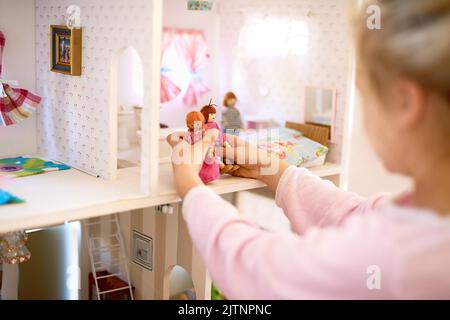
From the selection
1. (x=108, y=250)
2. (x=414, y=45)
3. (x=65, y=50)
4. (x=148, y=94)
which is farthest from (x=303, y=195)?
(x=108, y=250)

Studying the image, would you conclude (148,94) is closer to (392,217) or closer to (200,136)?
(200,136)

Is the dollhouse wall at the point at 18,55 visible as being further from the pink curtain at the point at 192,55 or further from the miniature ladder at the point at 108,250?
the pink curtain at the point at 192,55

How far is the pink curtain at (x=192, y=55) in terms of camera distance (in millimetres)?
1780

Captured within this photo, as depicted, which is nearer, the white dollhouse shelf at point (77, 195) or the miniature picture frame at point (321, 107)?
the white dollhouse shelf at point (77, 195)

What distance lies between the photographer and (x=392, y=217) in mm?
709

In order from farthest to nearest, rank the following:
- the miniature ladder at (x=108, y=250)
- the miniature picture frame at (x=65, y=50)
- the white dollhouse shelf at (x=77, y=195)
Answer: the miniature ladder at (x=108, y=250), the miniature picture frame at (x=65, y=50), the white dollhouse shelf at (x=77, y=195)

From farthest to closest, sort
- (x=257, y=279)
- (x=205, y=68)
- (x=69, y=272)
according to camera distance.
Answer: (x=205, y=68) < (x=69, y=272) < (x=257, y=279)

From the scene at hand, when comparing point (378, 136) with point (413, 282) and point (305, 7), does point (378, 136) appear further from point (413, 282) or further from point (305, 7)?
point (305, 7)

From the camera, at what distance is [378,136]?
2.39ft

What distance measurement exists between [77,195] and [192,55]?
0.82 meters

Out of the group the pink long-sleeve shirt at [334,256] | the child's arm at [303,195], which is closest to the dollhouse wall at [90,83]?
the child's arm at [303,195]

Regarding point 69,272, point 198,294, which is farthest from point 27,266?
point 198,294

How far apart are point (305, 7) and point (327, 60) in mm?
174

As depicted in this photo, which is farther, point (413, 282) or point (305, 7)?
point (305, 7)
